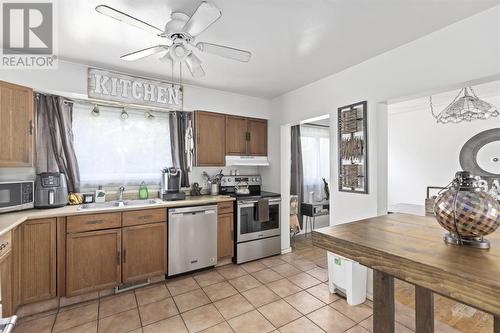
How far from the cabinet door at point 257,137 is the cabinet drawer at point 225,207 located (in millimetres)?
956

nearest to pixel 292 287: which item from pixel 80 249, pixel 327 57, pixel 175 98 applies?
pixel 80 249

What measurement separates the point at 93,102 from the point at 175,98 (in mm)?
996

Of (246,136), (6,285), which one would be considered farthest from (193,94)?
(6,285)

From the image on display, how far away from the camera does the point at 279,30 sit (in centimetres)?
199

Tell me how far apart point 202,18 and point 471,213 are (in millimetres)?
1675

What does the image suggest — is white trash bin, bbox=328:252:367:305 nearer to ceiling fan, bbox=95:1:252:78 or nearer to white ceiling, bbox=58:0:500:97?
white ceiling, bbox=58:0:500:97

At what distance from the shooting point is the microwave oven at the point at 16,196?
2.16 m

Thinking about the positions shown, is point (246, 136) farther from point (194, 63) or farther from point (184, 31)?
point (184, 31)

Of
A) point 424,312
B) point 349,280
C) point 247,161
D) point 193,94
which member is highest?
point 193,94

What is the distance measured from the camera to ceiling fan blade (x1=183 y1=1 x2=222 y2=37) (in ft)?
4.59

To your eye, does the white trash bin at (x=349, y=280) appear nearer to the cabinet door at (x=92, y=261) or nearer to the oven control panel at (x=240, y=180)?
the oven control panel at (x=240, y=180)

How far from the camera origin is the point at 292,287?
270 cm

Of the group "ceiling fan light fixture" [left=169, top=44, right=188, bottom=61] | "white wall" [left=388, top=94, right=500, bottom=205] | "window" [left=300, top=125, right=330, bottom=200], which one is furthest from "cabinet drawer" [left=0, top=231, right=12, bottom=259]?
"white wall" [left=388, top=94, right=500, bottom=205]

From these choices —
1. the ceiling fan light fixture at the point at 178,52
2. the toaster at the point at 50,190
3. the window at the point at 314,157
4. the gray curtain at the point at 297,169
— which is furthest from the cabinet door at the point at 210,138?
the window at the point at 314,157
